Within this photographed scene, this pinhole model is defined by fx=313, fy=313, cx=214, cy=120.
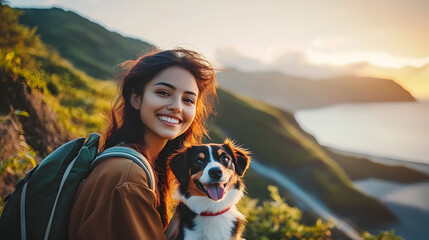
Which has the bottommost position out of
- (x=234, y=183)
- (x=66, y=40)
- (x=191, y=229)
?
(x=191, y=229)

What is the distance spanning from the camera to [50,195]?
1.85 meters

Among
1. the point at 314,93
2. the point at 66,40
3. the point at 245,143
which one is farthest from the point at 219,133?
the point at 66,40

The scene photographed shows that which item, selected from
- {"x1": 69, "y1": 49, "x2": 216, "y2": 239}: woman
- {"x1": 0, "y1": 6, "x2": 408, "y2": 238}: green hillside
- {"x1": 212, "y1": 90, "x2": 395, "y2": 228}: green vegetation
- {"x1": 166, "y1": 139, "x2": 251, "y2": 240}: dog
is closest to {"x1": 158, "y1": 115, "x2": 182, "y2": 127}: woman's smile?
{"x1": 69, "y1": 49, "x2": 216, "y2": 239}: woman

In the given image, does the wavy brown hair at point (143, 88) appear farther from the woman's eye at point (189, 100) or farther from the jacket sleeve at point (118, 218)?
the jacket sleeve at point (118, 218)

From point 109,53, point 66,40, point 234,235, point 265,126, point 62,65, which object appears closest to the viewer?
point 234,235

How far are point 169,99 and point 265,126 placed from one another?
9.07 metres

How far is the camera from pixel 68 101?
741cm

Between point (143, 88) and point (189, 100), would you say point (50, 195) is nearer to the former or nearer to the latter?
point (143, 88)

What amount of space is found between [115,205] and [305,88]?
8809 mm

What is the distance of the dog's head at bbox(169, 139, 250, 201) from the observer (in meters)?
2.68

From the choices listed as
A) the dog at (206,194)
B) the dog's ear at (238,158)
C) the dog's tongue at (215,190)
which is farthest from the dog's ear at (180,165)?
the dog's ear at (238,158)

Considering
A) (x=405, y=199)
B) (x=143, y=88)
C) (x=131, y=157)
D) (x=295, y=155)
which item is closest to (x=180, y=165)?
(x=143, y=88)

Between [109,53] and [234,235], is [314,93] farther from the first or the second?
[109,53]

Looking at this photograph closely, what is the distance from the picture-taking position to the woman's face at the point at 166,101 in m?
2.56
